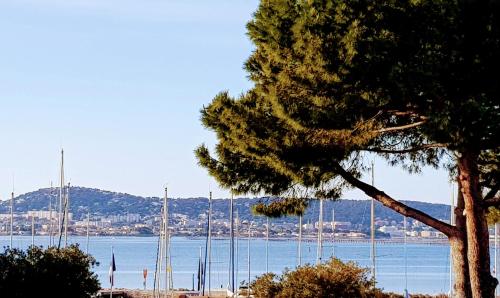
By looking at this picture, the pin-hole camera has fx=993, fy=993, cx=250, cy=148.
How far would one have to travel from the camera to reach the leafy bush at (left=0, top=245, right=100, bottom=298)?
Answer: 22.7m

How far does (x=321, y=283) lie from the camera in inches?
955

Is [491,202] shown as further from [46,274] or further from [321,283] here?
[46,274]

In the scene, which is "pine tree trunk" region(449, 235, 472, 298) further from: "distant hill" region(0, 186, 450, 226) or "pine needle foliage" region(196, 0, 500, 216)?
"distant hill" region(0, 186, 450, 226)

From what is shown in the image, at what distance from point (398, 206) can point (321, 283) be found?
466 centimetres

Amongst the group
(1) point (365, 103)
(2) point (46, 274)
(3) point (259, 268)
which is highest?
(1) point (365, 103)

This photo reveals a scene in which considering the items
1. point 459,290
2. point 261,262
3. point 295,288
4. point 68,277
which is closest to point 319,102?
A: point 459,290

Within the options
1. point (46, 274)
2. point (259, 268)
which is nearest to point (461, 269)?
point (46, 274)

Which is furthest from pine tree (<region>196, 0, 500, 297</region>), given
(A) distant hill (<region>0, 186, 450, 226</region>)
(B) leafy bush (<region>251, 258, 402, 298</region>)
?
(A) distant hill (<region>0, 186, 450, 226</region>)

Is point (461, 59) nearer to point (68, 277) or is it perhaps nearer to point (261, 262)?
point (68, 277)

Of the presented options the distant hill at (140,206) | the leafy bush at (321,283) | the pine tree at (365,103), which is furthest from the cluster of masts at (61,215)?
the distant hill at (140,206)

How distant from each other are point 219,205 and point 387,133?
149 m

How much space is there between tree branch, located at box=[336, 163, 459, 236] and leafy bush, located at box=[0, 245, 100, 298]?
7789 mm

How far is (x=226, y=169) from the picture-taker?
838 inches

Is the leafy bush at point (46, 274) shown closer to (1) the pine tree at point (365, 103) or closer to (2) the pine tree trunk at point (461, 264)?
(1) the pine tree at point (365, 103)
